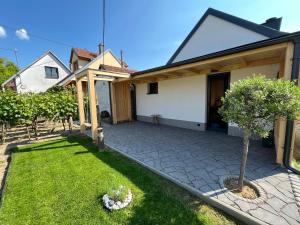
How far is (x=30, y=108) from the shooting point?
5.59 metres

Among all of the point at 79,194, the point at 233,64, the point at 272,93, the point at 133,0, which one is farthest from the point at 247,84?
the point at 133,0

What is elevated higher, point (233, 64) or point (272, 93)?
point (233, 64)

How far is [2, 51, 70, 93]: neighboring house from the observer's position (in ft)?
53.1

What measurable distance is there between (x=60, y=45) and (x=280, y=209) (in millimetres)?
18553

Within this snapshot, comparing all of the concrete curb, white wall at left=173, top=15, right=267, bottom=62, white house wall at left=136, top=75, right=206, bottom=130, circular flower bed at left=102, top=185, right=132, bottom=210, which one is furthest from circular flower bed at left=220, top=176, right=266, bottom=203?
white wall at left=173, top=15, right=267, bottom=62

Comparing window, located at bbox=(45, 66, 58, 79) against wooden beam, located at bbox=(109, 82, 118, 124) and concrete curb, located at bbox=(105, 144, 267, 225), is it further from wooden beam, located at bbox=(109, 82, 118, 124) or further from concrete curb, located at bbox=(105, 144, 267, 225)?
concrete curb, located at bbox=(105, 144, 267, 225)

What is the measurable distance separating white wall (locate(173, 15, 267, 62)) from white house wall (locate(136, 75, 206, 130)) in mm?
3200

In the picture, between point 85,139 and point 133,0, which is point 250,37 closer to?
point 133,0

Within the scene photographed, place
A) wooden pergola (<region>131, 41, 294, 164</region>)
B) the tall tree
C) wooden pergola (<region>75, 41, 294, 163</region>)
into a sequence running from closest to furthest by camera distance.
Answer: wooden pergola (<region>131, 41, 294, 164</region>) → wooden pergola (<region>75, 41, 294, 163</region>) → the tall tree

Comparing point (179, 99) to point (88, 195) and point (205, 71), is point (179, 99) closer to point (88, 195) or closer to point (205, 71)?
point (205, 71)

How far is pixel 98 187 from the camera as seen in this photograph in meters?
2.81

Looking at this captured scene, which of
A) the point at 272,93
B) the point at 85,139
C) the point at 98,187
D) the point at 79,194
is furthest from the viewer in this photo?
the point at 85,139

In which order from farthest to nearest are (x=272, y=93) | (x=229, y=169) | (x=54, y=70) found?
(x=54, y=70) < (x=229, y=169) < (x=272, y=93)

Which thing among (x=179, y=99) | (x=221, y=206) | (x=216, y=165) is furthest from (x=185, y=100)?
(x=221, y=206)
